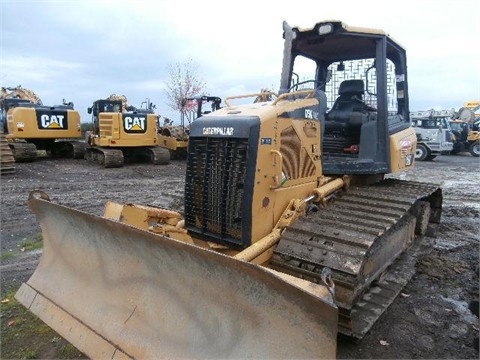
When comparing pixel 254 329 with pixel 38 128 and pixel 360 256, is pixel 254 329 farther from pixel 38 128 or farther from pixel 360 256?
pixel 38 128

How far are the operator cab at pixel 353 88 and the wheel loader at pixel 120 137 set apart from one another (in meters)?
10.4

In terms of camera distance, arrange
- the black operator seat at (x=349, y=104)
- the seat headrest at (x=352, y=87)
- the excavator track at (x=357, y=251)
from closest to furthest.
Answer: the excavator track at (x=357, y=251) → the black operator seat at (x=349, y=104) → the seat headrest at (x=352, y=87)

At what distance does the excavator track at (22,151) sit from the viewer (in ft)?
46.5

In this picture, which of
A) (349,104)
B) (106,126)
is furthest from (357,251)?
(106,126)

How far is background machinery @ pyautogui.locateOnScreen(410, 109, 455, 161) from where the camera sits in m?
21.4

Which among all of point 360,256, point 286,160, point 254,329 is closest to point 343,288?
point 360,256

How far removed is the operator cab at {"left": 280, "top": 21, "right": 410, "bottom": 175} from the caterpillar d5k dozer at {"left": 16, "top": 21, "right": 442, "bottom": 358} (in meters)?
0.02

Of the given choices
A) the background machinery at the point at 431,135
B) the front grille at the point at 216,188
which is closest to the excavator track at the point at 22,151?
the front grille at the point at 216,188

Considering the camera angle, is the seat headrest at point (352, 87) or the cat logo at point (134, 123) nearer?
the seat headrest at point (352, 87)

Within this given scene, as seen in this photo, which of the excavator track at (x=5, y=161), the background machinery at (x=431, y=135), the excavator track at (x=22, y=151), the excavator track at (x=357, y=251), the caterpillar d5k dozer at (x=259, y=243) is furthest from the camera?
the background machinery at (x=431, y=135)

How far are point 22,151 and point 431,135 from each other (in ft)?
64.3

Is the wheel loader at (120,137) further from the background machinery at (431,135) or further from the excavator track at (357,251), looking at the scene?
the background machinery at (431,135)

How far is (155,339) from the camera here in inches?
111

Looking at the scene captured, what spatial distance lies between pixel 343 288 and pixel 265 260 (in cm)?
73
